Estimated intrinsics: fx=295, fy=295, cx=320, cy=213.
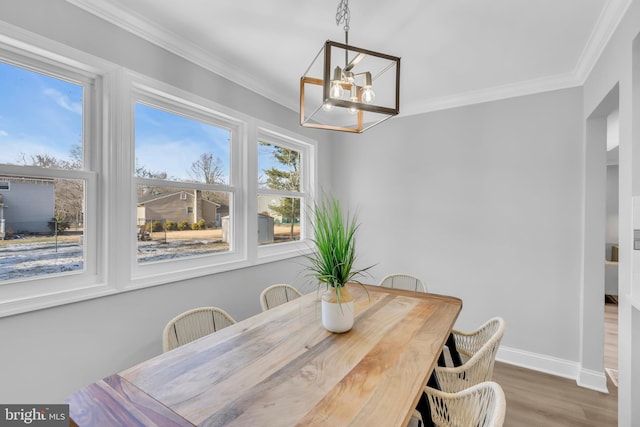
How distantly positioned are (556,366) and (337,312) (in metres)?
2.50

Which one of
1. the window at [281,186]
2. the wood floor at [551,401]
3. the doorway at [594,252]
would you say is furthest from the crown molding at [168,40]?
the wood floor at [551,401]

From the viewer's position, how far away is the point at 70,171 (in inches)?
64.7

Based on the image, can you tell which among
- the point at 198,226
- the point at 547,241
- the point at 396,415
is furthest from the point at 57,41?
the point at 547,241

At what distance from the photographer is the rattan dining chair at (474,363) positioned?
1328mm

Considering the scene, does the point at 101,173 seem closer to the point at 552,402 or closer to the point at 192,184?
the point at 192,184

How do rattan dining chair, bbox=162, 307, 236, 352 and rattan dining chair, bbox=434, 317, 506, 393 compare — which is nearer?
rattan dining chair, bbox=434, 317, 506, 393

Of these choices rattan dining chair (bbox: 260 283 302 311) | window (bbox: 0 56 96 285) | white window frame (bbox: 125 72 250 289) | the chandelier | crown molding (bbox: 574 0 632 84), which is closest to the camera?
the chandelier

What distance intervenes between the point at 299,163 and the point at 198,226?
1.54 meters

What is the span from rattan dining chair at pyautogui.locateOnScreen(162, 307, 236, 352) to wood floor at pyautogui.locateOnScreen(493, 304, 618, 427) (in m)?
2.01

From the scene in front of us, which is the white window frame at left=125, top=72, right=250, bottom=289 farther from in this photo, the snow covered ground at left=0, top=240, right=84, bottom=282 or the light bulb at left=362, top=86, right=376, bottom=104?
the light bulb at left=362, top=86, right=376, bottom=104

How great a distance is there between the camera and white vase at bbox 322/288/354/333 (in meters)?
1.45

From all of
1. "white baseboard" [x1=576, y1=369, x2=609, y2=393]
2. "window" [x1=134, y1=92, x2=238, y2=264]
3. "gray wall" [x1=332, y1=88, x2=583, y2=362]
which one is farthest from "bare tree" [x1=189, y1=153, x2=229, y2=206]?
"white baseboard" [x1=576, y1=369, x2=609, y2=393]

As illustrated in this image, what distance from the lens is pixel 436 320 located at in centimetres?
166

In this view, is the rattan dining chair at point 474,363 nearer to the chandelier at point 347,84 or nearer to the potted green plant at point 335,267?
the potted green plant at point 335,267
